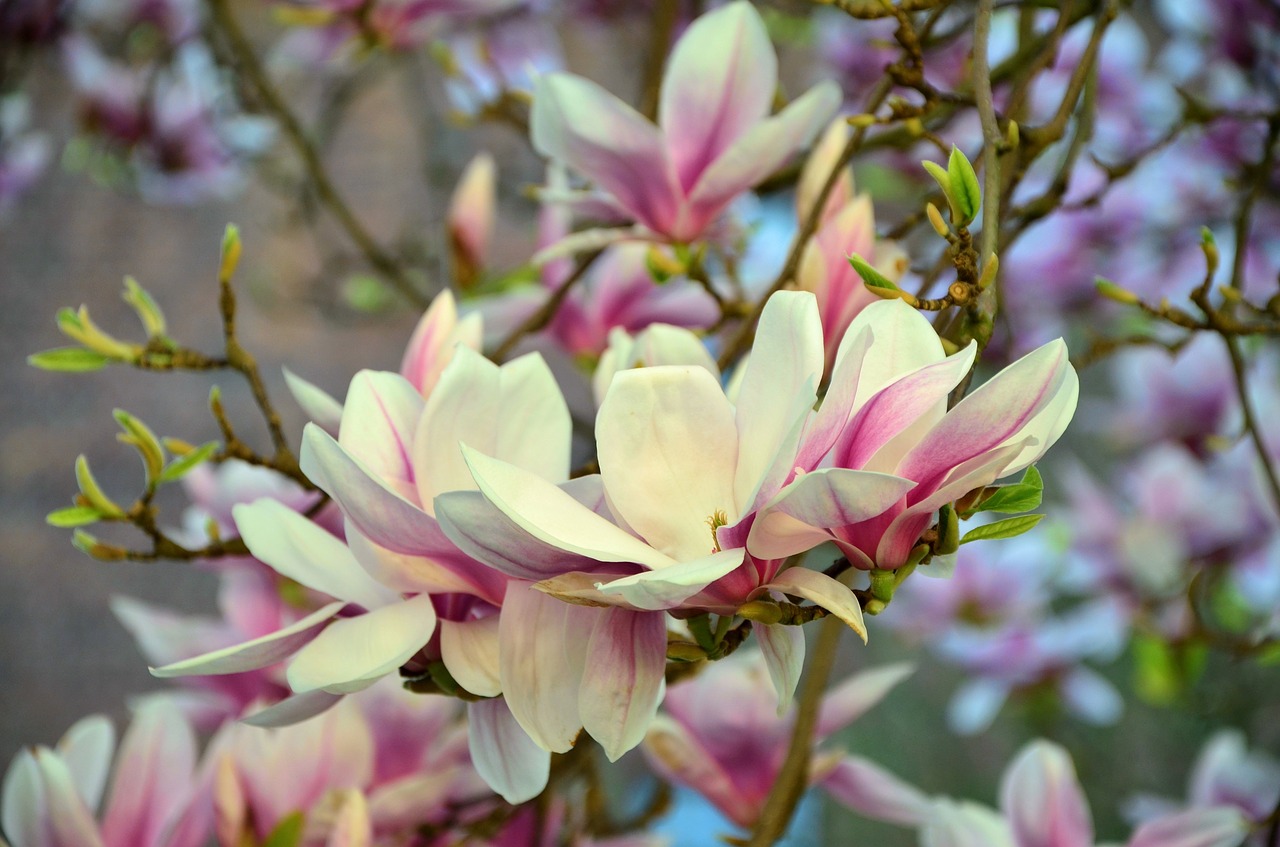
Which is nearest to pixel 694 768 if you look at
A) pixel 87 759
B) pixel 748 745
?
pixel 748 745

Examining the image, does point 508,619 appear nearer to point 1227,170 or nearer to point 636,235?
point 636,235

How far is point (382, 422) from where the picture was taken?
269 mm

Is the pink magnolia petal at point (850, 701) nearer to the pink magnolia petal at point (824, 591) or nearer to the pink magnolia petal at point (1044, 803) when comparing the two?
the pink magnolia petal at point (1044, 803)

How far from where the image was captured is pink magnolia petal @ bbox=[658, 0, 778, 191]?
35 cm

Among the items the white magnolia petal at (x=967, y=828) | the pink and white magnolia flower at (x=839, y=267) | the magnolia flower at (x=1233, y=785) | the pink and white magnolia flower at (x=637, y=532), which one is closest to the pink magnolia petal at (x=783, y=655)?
the pink and white magnolia flower at (x=637, y=532)

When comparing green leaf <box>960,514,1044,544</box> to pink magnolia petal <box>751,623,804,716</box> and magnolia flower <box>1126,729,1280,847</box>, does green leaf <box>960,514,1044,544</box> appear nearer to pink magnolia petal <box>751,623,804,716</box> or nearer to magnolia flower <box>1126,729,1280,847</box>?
pink magnolia petal <box>751,623,804,716</box>

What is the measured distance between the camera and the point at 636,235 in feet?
1.25

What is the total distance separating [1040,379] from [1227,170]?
2.39 feet

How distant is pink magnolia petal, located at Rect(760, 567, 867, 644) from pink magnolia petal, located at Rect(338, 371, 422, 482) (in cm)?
10

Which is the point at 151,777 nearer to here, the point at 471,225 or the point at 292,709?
the point at 292,709

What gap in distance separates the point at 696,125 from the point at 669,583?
20 cm

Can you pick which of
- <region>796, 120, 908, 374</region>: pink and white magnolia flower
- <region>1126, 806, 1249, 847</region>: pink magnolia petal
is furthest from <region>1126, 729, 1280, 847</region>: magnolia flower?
<region>796, 120, 908, 374</region>: pink and white magnolia flower

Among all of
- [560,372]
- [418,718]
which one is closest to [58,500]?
[560,372]

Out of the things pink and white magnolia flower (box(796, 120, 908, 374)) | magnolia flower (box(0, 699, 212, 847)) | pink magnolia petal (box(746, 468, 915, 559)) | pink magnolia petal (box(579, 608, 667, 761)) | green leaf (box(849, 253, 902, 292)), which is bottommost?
magnolia flower (box(0, 699, 212, 847))
